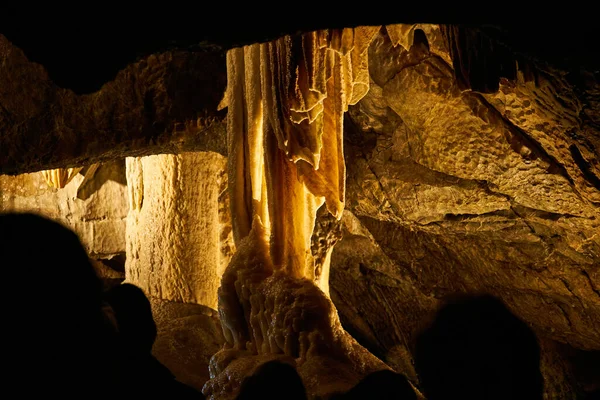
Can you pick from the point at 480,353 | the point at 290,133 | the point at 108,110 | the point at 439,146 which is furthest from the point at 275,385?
the point at 108,110

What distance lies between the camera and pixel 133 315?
1625 mm

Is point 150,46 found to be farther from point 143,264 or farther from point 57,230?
point 143,264

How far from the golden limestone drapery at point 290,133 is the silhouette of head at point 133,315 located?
210 centimetres

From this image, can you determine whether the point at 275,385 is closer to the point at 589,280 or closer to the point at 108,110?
the point at 108,110

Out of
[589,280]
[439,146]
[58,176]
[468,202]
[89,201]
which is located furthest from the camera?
[89,201]

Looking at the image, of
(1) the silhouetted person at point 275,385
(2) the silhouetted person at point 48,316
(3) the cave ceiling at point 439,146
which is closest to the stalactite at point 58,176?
(3) the cave ceiling at point 439,146

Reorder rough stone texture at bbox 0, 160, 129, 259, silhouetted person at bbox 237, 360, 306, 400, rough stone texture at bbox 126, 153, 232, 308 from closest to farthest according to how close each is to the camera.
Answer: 1. silhouetted person at bbox 237, 360, 306, 400
2. rough stone texture at bbox 126, 153, 232, 308
3. rough stone texture at bbox 0, 160, 129, 259

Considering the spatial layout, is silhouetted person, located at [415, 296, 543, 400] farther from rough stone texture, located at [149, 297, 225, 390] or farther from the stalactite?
the stalactite

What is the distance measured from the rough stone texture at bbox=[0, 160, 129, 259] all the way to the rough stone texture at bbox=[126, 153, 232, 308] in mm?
2208

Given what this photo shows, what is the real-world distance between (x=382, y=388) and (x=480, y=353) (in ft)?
1.85

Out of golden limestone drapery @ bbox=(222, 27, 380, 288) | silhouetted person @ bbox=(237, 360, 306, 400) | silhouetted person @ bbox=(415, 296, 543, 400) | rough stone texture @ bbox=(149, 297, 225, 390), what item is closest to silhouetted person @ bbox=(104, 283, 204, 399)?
silhouetted person @ bbox=(237, 360, 306, 400)

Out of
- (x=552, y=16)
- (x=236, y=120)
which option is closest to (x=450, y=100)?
(x=236, y=120)

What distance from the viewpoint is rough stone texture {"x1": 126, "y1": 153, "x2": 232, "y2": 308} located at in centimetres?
581

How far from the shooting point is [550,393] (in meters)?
6.68
